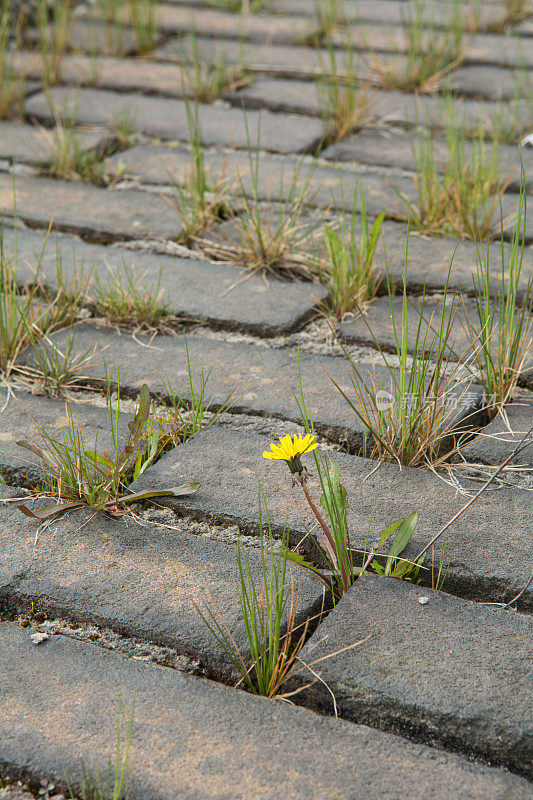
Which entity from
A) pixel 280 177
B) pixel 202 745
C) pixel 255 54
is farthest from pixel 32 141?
pixel 202 745

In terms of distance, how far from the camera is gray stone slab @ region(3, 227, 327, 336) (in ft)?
6.70

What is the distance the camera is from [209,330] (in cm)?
204

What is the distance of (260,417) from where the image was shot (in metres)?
1.73

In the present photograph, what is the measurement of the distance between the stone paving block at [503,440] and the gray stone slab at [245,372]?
0.05 m

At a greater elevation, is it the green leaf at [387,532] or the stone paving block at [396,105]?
the stone paving block at [396,105]

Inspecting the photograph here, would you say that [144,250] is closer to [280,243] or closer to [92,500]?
[280,243]

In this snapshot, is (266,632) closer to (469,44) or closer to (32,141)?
(32,141)

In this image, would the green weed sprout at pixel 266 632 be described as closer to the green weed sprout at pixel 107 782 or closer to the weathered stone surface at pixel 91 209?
the green weed sprout at pixel 107 782

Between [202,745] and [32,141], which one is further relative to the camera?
[32,141]

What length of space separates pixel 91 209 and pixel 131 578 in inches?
58.1

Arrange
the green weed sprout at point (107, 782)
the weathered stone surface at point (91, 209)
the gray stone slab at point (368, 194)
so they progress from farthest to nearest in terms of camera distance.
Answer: the weathered stone surface at point (91, 209) → the gray stone slab at point (368, 194) → the green weed sprout at point (107, 782)

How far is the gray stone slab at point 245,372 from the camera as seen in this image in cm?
171

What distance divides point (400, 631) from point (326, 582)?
140mm

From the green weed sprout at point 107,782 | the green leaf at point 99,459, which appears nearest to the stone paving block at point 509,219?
the green leaf at point 99,459
